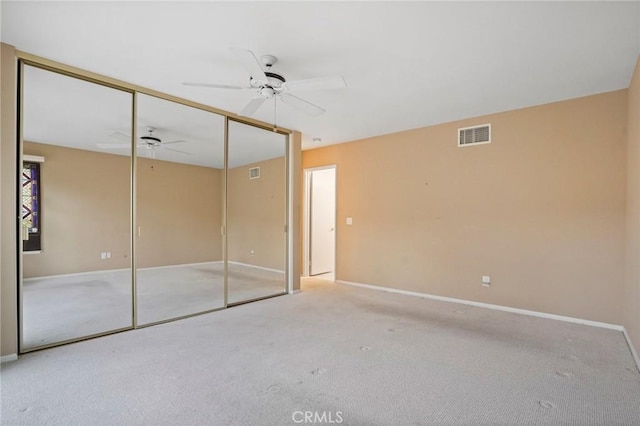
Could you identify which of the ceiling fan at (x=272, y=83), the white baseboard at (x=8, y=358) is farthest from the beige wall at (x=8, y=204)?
the ceiling fan at (x=272, y=83)

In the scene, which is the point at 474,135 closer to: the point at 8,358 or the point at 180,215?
the point at 180,215

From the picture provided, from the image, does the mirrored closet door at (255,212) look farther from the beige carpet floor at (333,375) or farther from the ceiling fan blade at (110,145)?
the ceiling fan blade at (110,145)

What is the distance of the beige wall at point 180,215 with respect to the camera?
12.9ft

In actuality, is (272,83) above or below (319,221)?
above

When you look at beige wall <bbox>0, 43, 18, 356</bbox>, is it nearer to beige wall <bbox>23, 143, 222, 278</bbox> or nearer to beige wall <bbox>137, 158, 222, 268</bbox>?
beige wall <bbox>23, 143, 222, 278</bbox>

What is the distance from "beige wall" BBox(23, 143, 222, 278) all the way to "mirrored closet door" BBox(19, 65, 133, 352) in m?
0.01

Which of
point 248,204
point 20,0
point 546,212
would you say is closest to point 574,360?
point 546,212

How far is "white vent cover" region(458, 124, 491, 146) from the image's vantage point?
438cm

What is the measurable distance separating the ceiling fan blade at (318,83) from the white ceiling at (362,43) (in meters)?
0.24

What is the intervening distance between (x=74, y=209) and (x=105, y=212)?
290 millimetres

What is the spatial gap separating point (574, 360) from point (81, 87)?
5341mm

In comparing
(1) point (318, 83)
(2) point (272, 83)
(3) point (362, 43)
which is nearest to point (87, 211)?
(2) point (272, 83)

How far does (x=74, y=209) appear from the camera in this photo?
3.45 m

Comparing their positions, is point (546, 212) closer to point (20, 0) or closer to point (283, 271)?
point (283, 271)
